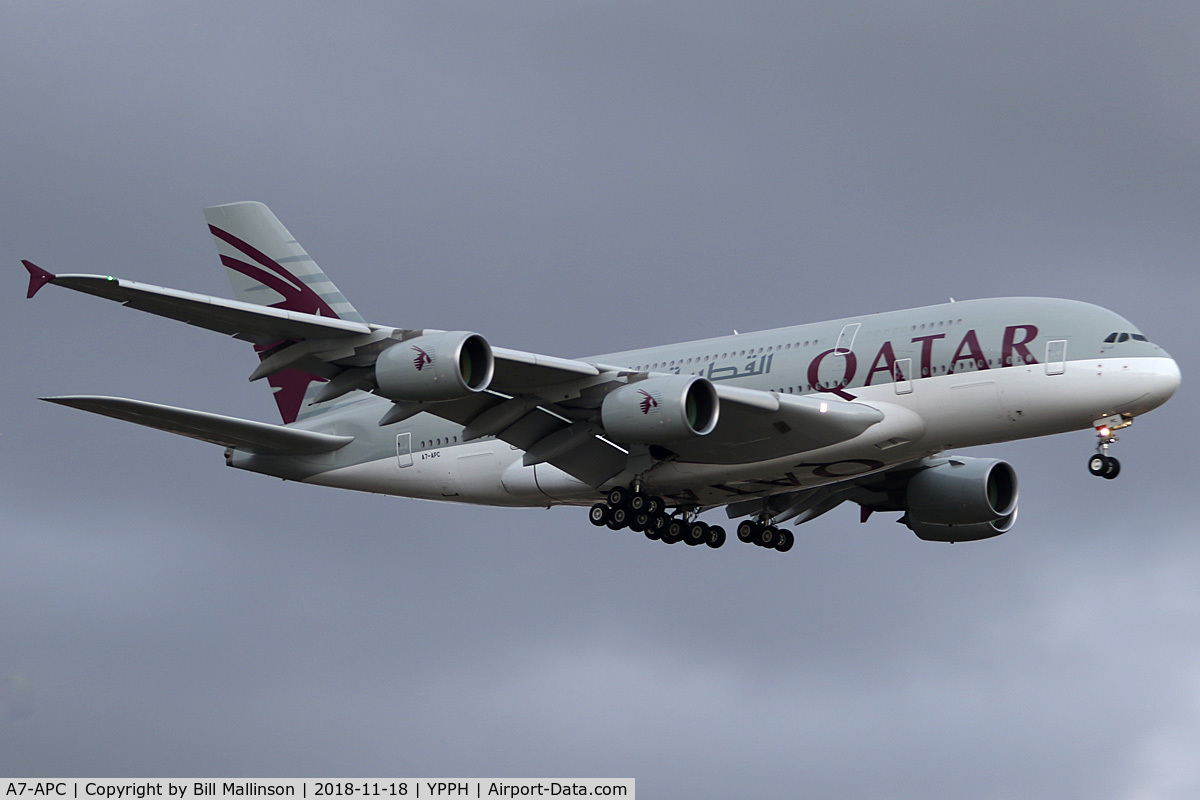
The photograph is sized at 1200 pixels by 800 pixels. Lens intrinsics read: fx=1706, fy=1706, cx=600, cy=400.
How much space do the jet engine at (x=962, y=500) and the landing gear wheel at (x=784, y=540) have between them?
321cm

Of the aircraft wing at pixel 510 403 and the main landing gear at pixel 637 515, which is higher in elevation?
the aircraft wing at pixel 510 403

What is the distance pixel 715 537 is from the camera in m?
42.3

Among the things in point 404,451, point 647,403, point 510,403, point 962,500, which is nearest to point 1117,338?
point 962,500

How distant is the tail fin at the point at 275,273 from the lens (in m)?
45.7

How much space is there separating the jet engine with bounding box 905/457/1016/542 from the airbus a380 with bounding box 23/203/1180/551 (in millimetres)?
2400

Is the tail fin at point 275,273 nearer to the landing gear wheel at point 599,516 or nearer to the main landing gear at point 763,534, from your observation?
the landing gear wheel at point 599,516

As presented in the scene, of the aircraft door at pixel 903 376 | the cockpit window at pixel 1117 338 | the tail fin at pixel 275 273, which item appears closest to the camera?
the cockpit window at pixel 1117 338

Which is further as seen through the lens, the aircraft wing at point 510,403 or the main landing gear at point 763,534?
the main landing gear at point 763,534

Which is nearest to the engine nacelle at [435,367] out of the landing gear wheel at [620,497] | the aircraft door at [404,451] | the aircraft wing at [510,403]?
the aircraft wing at [510,403]

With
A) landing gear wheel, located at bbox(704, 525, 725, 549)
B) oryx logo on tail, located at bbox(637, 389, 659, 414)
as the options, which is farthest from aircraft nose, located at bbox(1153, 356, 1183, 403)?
landing gear wheel, located at bbox(704, 525, 725, 549)

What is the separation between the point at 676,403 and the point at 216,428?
11.5m

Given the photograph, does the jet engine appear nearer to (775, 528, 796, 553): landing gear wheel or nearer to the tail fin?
(775, 528, 796, 553): landing gear wheel

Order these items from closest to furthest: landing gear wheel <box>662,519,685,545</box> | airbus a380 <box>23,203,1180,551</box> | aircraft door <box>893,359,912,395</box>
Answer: airbus a380 <box>23,203,1180,551</box> → aircraft door <box>893,359,912,395</box> → landing gear wheel <box>662,519,685,545</box>

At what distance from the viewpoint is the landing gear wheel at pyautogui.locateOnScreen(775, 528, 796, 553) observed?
43.8m
